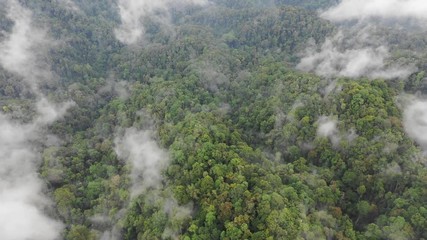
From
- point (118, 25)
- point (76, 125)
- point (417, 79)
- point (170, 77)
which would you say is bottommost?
point (417, 79)

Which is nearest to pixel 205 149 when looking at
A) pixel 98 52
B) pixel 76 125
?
pixel 76 125

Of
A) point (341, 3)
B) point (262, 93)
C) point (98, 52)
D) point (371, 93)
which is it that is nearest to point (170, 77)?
point (262, 93)

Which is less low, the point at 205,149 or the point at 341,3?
the point at 341,3

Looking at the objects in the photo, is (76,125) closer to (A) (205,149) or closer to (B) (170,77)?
(B) (170,77)

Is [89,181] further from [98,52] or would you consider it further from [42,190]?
[98,52]

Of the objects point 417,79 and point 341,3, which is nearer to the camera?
point 417,79

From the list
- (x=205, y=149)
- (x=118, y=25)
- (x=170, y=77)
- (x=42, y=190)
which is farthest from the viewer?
(x=118, y=25)

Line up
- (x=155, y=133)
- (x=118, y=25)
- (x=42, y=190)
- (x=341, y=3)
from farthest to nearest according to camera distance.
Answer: (x=341, y=3) < (x=118, y=25) < (x=155, y=133) < (x=42, y=190)
